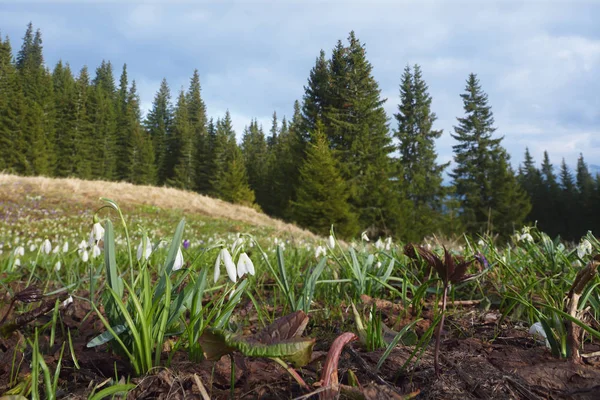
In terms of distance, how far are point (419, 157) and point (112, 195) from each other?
23125 mm

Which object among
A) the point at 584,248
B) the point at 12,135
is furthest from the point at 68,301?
the point at 12,135

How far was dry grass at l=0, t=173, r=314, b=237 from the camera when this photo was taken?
1529 centimetres

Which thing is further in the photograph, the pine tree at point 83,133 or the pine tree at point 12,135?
the pine tree at point 83,133

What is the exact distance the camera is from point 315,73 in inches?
1203

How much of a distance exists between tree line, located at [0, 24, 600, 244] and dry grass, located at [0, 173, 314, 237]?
587 cm

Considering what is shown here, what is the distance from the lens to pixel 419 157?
3123cm

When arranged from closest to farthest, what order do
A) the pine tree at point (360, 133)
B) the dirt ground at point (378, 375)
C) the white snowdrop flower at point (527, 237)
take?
the dirt ground at point (378, 375)
the white snowdrop flower at point (527, 237)
the pine tree at point (360, 133)

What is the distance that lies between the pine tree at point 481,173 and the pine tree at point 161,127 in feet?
126

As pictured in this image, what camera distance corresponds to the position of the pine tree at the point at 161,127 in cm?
5422

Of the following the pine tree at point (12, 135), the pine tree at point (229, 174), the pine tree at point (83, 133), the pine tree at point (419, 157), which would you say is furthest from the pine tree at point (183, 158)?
the pine tree at point (419, 157)

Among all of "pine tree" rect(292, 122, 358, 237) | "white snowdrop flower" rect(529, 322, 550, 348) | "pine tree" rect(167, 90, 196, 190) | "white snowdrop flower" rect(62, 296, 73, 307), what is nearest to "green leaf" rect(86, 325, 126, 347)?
"white snowdrop flower" rect(62, 296, 73, 307)

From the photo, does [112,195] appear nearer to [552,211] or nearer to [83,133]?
[83,133]

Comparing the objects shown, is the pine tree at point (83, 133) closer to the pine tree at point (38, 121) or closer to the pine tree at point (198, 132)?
the pine tree at point (38, 121)

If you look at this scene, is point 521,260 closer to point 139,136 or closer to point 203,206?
point 203,206
